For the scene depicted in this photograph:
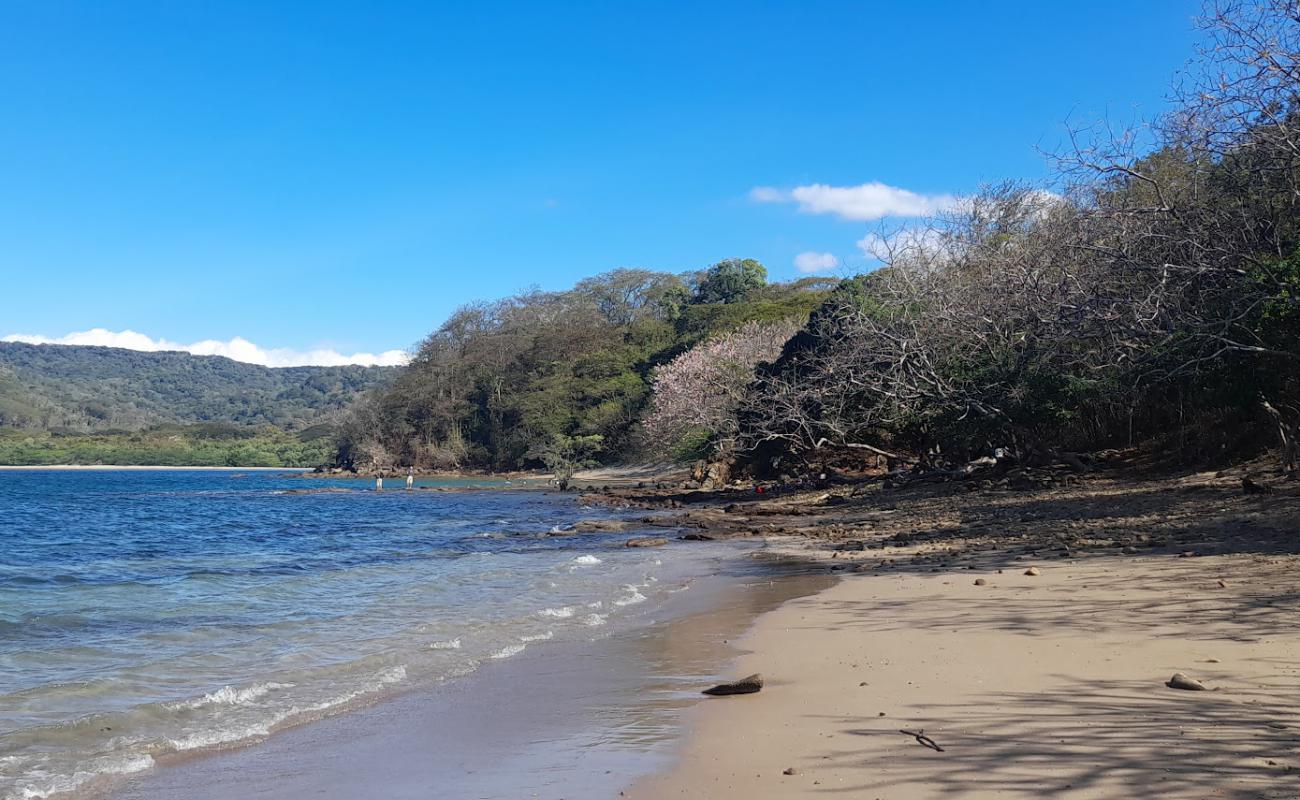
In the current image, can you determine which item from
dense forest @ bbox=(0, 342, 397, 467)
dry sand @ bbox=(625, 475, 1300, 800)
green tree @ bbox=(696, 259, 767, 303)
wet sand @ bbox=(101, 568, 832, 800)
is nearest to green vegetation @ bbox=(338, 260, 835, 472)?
green tree @ bbox=(696, 259, 767, 303)

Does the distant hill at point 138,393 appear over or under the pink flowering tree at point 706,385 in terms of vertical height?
over

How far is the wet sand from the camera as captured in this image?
4621 mm

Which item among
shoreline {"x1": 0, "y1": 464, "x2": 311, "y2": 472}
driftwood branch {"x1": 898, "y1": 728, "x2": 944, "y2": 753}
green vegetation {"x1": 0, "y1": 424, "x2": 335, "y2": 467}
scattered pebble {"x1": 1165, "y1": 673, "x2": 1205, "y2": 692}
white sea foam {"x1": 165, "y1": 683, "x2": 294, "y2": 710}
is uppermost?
green vegetation {"x1": 0, "y1": 424, "x2": 335, "y2": 467}

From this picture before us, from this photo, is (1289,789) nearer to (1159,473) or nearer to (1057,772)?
(1057,772)

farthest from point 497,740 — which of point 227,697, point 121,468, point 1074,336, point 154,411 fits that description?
point 154,411

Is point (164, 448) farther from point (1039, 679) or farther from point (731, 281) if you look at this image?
point (1039, 679)

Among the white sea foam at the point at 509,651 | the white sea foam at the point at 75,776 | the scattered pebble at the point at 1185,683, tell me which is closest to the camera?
the white sea foam at the point at 75,776

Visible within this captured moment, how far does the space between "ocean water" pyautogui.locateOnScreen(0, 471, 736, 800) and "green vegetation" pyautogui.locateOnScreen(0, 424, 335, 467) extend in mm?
82022

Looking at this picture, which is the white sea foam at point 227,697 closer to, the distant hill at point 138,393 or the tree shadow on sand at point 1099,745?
the tree shadow on sand at point 1099,745

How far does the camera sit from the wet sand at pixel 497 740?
4.62 meters

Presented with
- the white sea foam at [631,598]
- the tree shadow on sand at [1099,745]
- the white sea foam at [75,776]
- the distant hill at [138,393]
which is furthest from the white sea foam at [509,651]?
the distant hill at [138,393]

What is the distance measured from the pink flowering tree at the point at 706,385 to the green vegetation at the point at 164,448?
205ft

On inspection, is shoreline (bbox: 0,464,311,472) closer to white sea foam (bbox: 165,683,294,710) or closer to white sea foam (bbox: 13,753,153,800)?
white sea foam (bbox: 165,683,294,710)

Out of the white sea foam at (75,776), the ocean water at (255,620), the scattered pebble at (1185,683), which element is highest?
the scattered pebble at (1185,683)
